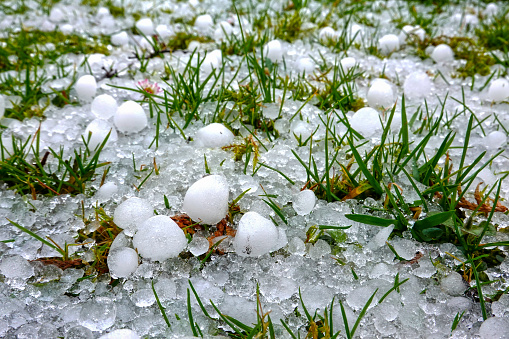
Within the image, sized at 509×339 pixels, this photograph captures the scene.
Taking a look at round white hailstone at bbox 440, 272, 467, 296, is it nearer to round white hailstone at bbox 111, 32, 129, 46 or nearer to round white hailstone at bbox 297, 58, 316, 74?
round white hailstone at bbox 297, 58, 316, 74

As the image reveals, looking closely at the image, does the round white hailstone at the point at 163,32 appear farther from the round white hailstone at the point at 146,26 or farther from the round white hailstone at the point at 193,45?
the round white hailstone at the point at 193,45

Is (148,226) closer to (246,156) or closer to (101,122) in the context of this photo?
(246,156)

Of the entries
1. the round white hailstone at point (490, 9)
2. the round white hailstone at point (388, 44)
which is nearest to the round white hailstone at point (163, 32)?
the round white hailstone at point (388, 44)

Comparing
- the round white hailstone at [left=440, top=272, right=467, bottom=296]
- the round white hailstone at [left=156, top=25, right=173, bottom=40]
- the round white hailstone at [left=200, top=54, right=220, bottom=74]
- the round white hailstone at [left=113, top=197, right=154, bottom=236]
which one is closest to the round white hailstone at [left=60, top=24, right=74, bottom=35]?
the round white hailstone at [left=156, top=25, right=173, bottom=40]

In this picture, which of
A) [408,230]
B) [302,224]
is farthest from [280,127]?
[408,230]

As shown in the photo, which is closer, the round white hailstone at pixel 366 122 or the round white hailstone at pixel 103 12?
the round white hailstone at pixel 366 122

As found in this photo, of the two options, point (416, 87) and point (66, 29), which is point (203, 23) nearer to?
point (66, 29)
